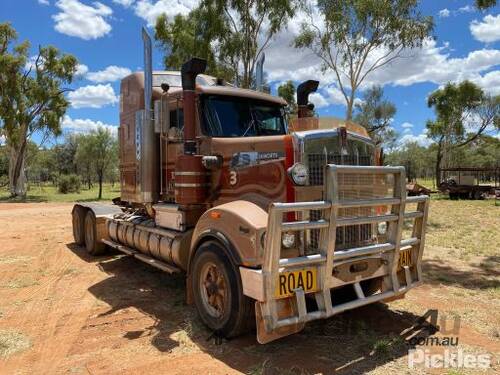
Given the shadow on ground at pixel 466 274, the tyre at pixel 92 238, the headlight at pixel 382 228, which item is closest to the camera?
the headlight at pixel 382 228

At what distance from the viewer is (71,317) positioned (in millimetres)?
5629

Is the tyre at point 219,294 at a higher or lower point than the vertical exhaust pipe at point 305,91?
lower

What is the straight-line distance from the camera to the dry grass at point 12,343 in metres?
4.57

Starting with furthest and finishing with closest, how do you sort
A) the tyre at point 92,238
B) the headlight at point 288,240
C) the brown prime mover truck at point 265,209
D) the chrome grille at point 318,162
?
the tyre at point 92,238 < the chrome grille at point 318,162 < the headlight at point 288,240 < the brown prime mover truck at point 265,209

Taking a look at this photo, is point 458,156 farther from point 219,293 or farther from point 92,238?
point 219,293

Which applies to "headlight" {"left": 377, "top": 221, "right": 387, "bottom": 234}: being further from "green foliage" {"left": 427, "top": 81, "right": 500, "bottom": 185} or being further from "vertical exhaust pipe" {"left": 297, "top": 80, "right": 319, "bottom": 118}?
"green foliage" {"left": 427, "top": 81, "right": 500, "bottom": 185}

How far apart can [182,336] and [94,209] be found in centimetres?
564

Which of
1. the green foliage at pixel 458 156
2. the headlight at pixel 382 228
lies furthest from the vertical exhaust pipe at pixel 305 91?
the green foliage at pixel 458 156

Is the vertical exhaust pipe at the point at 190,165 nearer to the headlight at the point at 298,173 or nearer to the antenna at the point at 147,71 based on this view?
the antenna at the point at 147,71

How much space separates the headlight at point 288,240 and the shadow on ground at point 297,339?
3.55 ft

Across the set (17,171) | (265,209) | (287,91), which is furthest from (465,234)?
(17,171)

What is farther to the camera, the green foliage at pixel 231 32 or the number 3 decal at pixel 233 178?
the green foliage at pixel 231 32

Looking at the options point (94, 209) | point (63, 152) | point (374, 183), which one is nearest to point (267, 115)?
point (374, 183)

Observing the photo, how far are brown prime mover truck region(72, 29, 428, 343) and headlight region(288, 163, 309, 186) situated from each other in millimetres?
11
